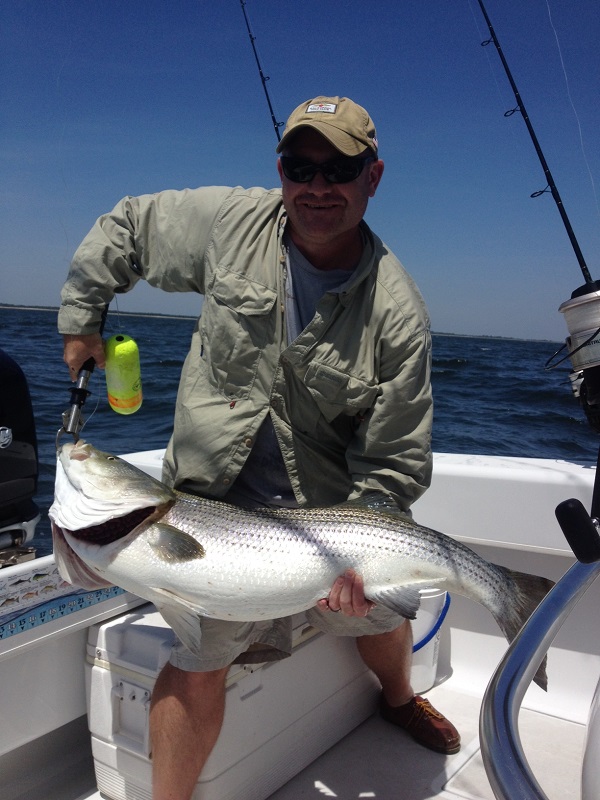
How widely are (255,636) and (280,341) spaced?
1254 mm

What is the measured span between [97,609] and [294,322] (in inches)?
61.4

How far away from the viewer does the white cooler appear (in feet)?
9.64

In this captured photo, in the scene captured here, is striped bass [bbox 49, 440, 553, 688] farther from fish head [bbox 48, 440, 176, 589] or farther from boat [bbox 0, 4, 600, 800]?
boat [bbox 0, 4, 600, 800]

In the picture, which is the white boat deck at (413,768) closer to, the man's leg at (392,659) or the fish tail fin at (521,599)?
the man's leg at (392,659)

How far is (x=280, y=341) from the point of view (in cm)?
294

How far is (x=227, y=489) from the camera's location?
2.95m

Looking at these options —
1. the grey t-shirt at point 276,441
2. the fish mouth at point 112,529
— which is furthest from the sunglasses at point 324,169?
the fish mouth at point 112,529

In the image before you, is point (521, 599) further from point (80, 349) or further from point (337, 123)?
point (80, 349)

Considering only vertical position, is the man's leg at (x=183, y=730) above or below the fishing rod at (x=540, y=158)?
below

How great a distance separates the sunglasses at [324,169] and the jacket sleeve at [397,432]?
717 mm

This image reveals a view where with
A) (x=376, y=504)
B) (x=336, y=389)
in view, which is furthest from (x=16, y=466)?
(x=376, y=504)

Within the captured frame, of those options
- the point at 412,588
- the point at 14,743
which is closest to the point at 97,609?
the point at 14,743

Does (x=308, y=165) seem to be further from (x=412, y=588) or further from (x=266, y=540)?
(x=412, y=588)

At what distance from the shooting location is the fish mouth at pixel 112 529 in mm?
2449
